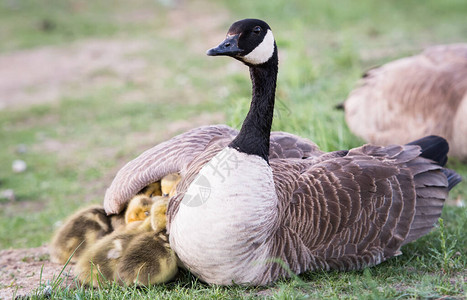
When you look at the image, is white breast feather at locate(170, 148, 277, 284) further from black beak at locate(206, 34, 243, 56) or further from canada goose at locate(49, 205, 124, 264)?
canada goose at locate(49, 205, 124, 264)

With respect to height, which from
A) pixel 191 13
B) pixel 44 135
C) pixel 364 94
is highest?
pixel 191 13

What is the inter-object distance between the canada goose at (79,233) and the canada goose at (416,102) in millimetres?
3616

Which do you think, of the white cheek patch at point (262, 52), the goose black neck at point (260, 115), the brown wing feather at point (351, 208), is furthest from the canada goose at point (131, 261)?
the white cheek patch at point (262, 52)

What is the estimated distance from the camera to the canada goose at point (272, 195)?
3424 mm

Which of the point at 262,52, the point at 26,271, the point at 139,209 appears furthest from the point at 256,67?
the point at 26,271

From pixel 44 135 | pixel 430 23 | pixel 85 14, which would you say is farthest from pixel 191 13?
pixel 44 135

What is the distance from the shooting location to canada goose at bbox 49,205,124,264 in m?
4.43

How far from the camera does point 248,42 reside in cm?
346

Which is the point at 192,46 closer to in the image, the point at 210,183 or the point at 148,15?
the point at 148,15

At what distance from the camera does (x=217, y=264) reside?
3.47m

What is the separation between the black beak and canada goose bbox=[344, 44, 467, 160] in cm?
388

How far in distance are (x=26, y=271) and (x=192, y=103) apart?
5.69 meters

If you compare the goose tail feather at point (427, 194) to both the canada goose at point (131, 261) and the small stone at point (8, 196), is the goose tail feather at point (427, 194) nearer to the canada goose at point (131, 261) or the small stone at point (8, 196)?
the canada goose at point (131, 261)

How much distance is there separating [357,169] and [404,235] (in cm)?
61
